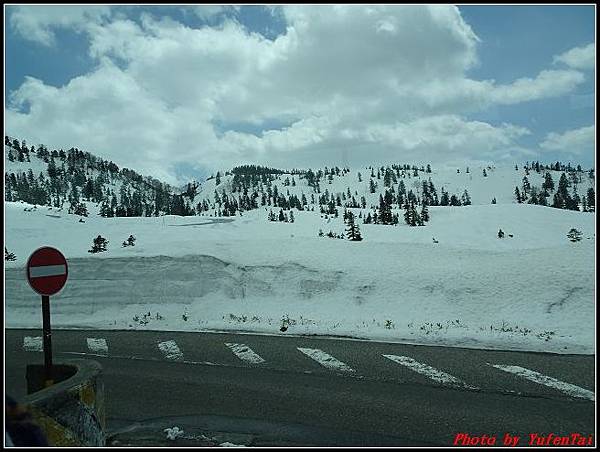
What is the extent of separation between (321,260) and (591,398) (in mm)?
13320

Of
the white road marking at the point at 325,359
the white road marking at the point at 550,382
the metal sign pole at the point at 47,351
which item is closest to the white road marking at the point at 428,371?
the white road marking at the point at 325,359

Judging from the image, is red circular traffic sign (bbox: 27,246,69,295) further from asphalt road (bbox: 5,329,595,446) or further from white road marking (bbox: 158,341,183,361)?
white road marking (bbox: 158,341,183,361)

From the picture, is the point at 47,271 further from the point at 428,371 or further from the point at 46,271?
the point at 428,371

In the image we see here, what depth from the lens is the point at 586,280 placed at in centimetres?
1593

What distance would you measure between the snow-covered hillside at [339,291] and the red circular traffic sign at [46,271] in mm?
7922

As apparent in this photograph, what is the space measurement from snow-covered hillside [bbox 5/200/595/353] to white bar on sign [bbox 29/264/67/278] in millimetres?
7881

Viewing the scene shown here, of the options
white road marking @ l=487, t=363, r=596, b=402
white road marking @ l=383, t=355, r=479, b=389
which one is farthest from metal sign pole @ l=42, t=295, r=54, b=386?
white road marking @ l=487, t=363, r=596, b=402

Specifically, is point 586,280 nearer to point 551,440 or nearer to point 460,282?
point 460,282

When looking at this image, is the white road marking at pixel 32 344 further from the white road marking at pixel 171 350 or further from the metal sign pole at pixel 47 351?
the metal sign pole at pixel 47 351

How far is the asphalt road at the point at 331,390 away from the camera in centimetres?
651

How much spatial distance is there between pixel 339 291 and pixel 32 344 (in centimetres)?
1008

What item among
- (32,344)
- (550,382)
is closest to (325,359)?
(550,382)

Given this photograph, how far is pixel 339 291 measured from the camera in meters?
18.5

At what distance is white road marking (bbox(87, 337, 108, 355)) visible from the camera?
39.0 feet
